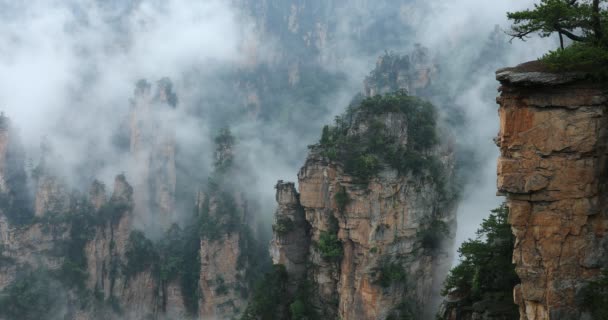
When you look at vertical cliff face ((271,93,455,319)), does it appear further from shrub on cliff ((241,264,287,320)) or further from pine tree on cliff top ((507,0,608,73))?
pine tree on cliff top ((507,0,608,73))

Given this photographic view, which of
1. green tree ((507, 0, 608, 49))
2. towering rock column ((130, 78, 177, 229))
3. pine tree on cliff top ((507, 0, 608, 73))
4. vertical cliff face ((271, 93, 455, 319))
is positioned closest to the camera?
pine tree on cliff top ((507, 0, 608, 73))

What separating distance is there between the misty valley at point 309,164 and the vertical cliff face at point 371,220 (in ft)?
0.38

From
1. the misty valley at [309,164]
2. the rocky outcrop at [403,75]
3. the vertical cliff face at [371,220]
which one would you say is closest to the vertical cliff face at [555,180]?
the misty valley at [309,164]

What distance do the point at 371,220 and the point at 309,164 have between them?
16.0 feet

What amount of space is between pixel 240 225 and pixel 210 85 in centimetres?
3716

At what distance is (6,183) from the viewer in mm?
48469

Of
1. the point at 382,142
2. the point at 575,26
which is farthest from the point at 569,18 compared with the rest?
the point at 382,142

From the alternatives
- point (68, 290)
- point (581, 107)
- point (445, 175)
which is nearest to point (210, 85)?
point (68, 290)

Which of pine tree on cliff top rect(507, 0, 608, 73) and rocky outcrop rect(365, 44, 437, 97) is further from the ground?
rocky outcrop rect(365, 44, 437, 97)

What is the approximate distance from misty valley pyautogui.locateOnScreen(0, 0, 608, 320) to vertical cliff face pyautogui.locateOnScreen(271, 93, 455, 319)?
0.12 metres

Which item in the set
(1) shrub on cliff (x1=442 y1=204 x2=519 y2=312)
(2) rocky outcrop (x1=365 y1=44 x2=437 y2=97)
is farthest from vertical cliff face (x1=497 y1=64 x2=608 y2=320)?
(2) rocky outcrop (x1=365 y1=44 x2=437 y2=97)

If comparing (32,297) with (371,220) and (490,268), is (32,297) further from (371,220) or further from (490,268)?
(490,268)

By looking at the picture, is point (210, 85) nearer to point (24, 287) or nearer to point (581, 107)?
point (24, 287)

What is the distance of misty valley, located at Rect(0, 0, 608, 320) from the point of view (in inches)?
445
